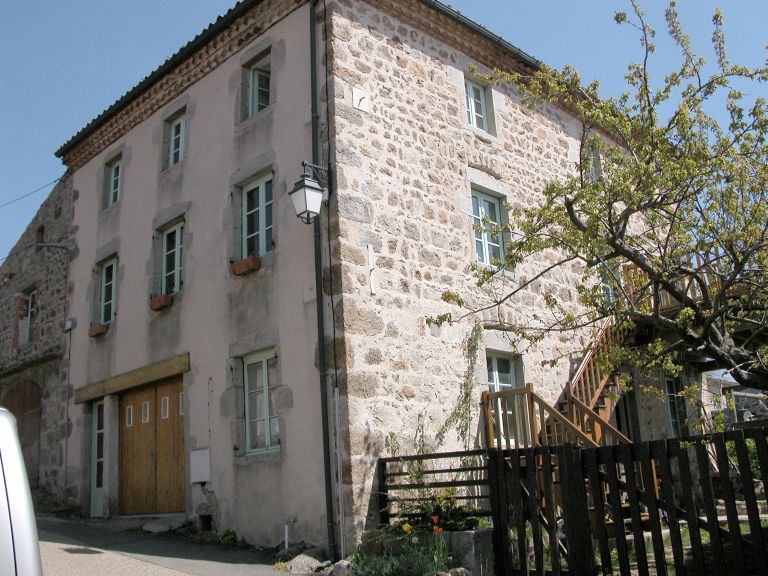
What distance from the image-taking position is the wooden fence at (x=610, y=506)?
5.63 metres

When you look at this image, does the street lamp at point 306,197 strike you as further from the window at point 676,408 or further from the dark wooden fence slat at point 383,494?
the window at point 676,408

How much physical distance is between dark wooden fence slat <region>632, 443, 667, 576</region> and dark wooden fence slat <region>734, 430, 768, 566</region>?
0.65m

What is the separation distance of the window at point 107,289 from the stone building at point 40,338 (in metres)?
1.33

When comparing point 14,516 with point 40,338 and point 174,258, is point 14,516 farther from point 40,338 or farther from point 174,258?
point 40,338

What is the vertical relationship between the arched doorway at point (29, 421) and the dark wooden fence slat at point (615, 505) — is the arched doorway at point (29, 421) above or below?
above

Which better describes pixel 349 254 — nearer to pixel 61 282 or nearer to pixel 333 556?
pixel 333 556

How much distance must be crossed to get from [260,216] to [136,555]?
4430 mm

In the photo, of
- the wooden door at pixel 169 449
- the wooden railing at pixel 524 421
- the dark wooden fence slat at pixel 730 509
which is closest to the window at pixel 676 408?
the wooden railing at pixel 524 421

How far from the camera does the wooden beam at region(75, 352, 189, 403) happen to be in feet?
34.8

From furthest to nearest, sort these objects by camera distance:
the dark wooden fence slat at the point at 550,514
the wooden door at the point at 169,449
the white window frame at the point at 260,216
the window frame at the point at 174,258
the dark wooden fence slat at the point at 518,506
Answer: the window frame at the point at 174,258
the wooden door at the point at 169,449
the white window frame at the point at 260,216
the dark wooden fence slat at the point at 518,506
the dark wooden fence slat at the point at 550,514

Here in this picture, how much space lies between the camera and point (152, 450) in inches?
443

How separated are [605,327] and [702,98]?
453cm

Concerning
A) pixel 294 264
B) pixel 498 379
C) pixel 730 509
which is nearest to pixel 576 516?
pixel 730 509

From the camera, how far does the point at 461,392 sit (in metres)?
Answer: 9.61
